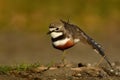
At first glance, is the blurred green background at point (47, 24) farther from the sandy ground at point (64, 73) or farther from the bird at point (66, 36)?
the sandy ground at point (64, 73)

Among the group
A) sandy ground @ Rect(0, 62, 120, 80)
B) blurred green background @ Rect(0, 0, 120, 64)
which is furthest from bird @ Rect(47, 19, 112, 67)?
blurred green background @ Rect(0, 0, 120, 64)

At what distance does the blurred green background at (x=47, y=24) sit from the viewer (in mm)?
16594

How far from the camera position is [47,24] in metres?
17.8

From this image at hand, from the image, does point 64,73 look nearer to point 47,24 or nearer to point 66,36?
point 66,36

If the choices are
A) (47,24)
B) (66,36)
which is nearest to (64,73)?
(66,36)

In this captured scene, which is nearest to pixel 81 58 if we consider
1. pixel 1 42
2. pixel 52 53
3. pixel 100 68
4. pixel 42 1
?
pixel 52 53

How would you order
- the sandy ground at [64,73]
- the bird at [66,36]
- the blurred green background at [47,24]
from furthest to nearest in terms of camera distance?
the blurred green background at [47,24] < the bird at [66,36] < the sandy ground at [64,73]

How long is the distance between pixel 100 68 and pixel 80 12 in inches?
285

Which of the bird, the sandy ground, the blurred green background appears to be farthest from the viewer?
the blurred green background

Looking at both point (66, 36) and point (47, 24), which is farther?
point (47, 24)

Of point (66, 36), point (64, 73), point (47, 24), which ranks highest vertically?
point (47, 24)

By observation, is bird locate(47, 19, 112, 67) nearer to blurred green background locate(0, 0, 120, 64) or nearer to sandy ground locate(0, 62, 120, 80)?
sandy ground locate(0, 62, 120, 80)

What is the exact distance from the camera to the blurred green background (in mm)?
16594

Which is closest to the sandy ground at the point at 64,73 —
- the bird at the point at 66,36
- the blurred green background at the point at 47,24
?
the bird at the point at 66,36
